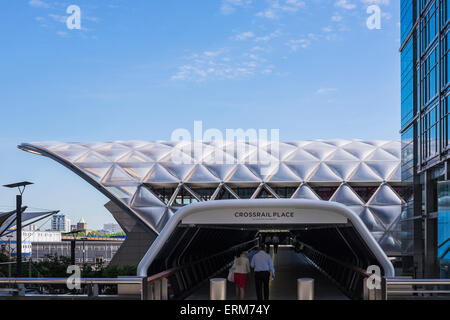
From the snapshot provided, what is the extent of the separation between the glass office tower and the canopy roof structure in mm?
7537

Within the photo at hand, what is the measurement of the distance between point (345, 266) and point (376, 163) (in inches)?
1384

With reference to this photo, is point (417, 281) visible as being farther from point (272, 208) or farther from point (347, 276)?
point (347, 276)

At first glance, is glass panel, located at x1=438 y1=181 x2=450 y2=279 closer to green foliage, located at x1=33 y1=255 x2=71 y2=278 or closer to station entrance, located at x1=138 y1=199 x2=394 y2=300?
station entrance, located at x1=138 y1=199 x2=394 y2=300

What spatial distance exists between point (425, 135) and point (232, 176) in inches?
739

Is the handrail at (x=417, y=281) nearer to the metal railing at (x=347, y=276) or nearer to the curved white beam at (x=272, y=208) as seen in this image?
the curved white beam at (x=272, y=208)

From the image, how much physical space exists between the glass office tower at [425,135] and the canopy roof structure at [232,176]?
754cm

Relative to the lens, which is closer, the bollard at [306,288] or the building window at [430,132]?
the bollard at [306,288]

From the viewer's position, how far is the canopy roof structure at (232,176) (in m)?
48.6

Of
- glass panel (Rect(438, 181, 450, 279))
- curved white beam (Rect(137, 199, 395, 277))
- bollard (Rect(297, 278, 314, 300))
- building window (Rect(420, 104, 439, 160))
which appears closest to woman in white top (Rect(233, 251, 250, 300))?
bollard (Rect(297, 278, 314, 300))

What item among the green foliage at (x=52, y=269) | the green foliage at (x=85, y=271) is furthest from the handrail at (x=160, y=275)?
the green foliage at (x=52, y=269)

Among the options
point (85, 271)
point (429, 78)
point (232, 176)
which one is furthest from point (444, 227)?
point (232, 176)

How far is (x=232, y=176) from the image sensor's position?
166ft

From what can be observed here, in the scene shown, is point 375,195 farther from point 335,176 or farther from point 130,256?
point 130,256

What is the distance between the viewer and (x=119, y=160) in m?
51.8
